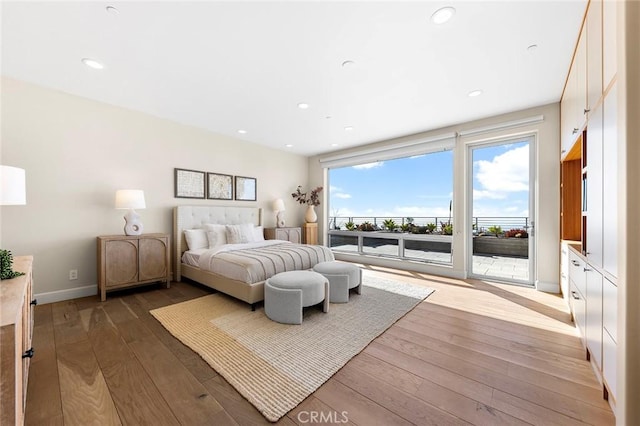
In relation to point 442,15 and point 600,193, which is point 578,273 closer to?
point 600,193

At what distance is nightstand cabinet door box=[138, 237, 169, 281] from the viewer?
11.3 ft

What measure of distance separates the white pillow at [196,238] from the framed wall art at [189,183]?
0.66 meters

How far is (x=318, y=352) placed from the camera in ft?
6.51

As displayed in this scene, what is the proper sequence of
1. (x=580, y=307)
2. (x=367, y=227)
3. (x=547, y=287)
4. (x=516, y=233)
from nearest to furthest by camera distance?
(x=580, y=307) < (x=547, y=287) < (x=516, y=233) < (x=367, y=227)

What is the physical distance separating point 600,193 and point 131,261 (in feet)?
15.4

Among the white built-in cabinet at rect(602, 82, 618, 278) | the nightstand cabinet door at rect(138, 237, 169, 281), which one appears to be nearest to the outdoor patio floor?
the white built-in cabinet at rect(602, 82, 618, 278)

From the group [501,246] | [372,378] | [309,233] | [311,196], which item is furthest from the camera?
[311,196]

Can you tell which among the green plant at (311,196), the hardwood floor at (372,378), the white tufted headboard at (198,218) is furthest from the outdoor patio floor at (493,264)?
the white tufted headboard at (198,218)

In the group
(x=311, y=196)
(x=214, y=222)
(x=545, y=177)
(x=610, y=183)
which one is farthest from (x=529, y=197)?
(x=214, y=222)

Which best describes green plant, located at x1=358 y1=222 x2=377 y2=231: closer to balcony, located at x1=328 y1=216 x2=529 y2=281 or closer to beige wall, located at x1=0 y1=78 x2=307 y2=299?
balcony, located at x1=328 y1=216 x2=529 y2=281

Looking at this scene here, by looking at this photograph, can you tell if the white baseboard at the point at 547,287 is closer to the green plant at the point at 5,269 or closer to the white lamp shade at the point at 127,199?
the green plant at the point at 5,269

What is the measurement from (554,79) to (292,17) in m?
3.01

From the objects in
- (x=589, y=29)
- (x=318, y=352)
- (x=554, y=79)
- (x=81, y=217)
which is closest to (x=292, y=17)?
(x=589, y=29)

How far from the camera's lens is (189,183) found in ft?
14.0
